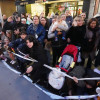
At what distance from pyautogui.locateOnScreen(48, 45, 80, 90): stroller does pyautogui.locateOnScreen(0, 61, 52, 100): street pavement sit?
408 mm

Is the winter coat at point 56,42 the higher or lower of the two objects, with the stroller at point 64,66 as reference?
higher

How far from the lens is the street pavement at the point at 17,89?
223cm

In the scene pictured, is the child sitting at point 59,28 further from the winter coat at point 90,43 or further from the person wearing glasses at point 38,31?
the winter coat at point 90,43

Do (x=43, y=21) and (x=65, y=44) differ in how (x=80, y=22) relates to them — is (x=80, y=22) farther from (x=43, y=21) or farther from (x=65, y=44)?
(x=43, y=21)

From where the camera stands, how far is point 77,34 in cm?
250

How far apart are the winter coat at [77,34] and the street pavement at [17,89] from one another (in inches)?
57.6

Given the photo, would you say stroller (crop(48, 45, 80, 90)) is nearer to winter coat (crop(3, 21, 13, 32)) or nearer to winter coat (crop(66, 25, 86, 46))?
winter coat (crop(66, 25, 86, 46))

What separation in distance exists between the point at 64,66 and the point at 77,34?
2.77 feet

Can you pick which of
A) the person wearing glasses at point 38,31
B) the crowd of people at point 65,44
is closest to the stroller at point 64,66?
the crowd of people at point 65,44

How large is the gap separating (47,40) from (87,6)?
13.4 ft

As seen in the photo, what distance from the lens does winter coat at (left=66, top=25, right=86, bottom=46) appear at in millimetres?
2480

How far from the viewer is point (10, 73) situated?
309cm

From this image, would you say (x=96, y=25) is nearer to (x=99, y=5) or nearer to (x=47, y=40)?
(x=47, y=40)

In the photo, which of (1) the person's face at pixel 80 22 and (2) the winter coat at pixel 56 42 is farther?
(2) the winter coat at pixel 56 42
